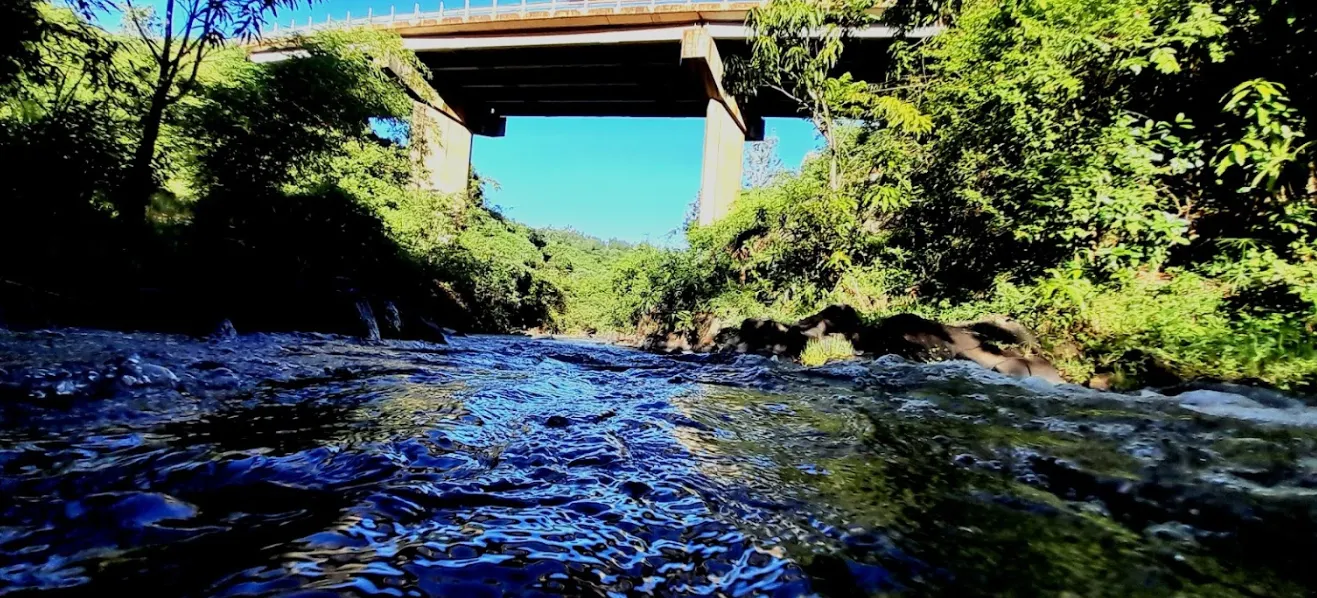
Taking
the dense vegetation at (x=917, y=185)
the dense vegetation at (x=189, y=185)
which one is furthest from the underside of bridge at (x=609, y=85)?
the dense vegetation at (x=189, y=185)

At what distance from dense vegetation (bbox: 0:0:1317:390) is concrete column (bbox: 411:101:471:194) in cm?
653

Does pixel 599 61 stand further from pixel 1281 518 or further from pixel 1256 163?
pixel 1281 518

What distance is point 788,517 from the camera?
1.23m

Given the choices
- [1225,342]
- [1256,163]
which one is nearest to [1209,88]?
[1256,163]

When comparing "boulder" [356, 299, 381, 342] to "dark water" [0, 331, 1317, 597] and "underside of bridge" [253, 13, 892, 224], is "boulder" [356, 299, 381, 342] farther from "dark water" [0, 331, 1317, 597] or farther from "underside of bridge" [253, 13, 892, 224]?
"underside of bridge" [253, 13, 892, 224]

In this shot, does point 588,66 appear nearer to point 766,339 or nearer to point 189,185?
point 189,185

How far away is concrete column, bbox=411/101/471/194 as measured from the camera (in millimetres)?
16953

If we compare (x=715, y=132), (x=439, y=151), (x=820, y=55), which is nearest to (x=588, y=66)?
(x=715, y=132)

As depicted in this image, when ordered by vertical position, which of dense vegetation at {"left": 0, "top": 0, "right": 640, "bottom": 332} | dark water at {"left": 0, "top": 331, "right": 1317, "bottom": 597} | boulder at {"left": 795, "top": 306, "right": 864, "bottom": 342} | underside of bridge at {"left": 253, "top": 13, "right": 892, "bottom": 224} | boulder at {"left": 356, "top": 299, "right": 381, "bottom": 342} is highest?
underside of bridge at {"left": 253, "top": 13, "right": 892, "bottom": 224}

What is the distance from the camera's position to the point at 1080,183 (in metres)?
5.32

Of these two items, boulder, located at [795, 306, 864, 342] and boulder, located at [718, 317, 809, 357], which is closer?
boulder, located at [795, 306, 864, 342]

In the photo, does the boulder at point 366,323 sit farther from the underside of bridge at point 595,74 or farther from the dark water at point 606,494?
the underside of bridge at point 595,74

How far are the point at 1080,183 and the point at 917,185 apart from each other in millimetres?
2723

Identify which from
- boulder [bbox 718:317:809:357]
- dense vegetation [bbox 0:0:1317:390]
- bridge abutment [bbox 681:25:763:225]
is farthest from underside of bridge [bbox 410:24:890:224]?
boulder [bbox 718:317:809:357]
